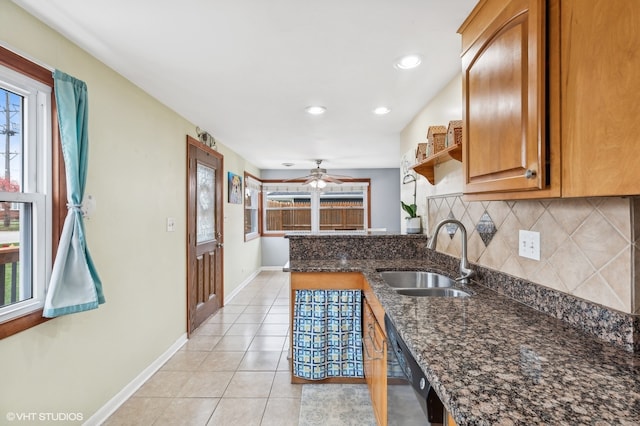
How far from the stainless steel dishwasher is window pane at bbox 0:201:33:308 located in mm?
1731

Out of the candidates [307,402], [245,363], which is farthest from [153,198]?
[307,402]

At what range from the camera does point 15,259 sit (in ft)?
4.81

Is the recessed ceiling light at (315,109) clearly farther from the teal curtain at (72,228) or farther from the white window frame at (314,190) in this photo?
the white window frame at (314,190)

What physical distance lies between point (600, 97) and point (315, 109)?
2.28 metres

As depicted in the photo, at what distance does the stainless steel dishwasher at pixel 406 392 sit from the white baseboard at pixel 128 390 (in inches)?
68.4

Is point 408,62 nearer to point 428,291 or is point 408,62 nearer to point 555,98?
point 555,98

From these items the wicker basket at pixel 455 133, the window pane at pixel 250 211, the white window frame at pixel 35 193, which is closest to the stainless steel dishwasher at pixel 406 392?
the wicker basket at pixel 455 133

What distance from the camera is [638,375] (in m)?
0.76

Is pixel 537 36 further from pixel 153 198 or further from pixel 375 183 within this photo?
pixel 375 183

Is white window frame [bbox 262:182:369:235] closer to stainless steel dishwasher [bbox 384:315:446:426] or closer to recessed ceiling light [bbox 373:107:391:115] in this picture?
recessed ceiling light [bbox 373:107:391:115]

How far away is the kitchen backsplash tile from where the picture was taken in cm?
91

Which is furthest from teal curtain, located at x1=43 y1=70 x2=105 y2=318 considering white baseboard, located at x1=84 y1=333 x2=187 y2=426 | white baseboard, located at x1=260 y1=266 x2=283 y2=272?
white baseboard, located at x1=260 y1=266 x2=283 y2=272

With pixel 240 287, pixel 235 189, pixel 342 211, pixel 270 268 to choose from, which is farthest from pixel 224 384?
pixel 342 211

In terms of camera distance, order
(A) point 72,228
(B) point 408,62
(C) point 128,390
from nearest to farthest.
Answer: (A) point 72,228, (B) point 408,62, (C) point 128,390
